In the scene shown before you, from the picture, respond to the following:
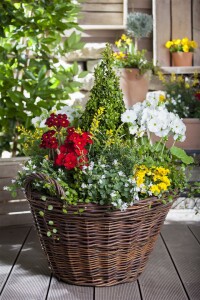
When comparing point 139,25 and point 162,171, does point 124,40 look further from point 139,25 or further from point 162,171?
point 162,171

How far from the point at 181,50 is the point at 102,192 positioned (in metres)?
2.62

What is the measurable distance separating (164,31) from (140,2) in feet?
1.03

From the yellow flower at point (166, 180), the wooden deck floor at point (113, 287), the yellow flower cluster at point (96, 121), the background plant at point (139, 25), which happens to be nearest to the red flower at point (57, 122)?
the yellow flower cluster at point (96, 121)

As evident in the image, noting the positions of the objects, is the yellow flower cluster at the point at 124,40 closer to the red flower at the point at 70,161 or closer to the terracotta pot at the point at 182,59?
the terracotta pot at the point at 182,59

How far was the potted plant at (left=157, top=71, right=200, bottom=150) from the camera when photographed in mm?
4000

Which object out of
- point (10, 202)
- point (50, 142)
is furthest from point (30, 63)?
point (50, 142)

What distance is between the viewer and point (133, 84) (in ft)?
14.8

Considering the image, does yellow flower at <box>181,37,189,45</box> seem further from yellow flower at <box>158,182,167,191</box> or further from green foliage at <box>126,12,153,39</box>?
yellow flower at <box>158,182,167,191</box>

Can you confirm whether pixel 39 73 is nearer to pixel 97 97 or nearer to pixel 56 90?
pixel 56 90

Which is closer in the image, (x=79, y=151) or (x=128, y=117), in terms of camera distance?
(x=79, y=151)

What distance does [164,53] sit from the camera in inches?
189

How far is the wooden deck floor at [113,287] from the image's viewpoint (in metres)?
2.43

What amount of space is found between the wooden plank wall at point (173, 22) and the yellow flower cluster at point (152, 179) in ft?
8.16

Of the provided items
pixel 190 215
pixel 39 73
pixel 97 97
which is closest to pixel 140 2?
pixel 39 73
